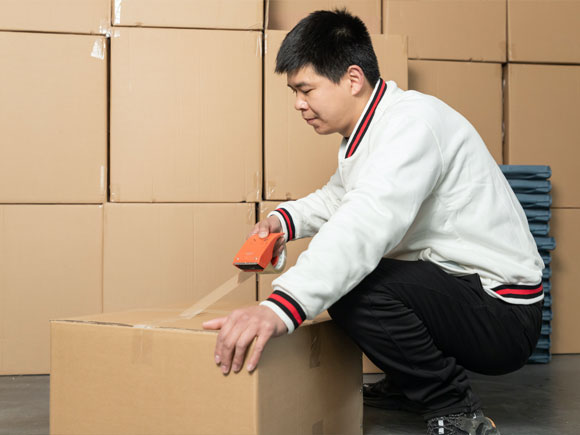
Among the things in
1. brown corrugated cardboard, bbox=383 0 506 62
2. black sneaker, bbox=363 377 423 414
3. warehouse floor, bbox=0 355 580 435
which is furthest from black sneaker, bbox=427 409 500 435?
brown corrugated cardboard, bbox=383 0 506 62

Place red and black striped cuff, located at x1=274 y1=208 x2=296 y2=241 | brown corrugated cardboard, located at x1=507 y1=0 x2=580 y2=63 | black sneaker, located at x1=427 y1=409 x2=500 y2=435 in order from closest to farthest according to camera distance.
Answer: black sneaker, located at x1=427 y1=409 x2=500 y2=435
red and black striped cuff, located at x1=274 y1=208 x2=296 y2=241
brown corrugated cardboard, located at x1=507 y1=0 x2=580 y2=63

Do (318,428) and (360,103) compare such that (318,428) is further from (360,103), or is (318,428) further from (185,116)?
(185,116)

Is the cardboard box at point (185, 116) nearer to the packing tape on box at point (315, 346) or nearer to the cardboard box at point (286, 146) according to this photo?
the cardboard box at point (286, 146)

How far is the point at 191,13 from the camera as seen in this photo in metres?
1.57

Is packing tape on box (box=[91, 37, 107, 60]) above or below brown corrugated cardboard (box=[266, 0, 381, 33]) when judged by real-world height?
below

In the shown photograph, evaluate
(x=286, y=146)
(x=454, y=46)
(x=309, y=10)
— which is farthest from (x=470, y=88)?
(x=286, y=146)

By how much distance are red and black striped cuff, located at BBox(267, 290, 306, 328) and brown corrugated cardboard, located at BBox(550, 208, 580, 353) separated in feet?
4.43

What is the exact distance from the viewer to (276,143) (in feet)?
5.21

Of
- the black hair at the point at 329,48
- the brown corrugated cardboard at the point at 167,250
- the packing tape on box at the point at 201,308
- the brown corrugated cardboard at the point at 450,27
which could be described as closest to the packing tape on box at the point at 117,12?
the brown corrugated cardboard at the point at 167,250

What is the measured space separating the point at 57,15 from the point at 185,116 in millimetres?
431

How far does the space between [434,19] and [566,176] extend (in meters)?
0.64

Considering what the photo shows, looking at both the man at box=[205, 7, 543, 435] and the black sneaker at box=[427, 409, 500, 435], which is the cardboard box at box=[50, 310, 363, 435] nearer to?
the man at box=[205, 7, 543, 435]

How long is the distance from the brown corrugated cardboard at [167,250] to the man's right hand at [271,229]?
0.37 m

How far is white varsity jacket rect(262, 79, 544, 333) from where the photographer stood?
2.54 feet
